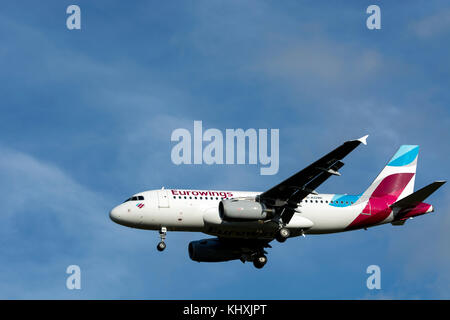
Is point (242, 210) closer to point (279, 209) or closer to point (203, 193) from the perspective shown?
point (279, 209)

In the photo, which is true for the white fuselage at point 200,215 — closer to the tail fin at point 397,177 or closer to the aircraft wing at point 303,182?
the aircraft wing at point 303,182

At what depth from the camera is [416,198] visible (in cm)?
5756

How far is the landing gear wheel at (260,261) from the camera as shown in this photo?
2408 inches

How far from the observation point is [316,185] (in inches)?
2121

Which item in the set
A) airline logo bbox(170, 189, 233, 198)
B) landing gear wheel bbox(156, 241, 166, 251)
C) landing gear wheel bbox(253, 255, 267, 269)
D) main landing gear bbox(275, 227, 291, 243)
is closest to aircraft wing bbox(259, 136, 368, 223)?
main landing gear bbox(275, 227, 291, 243)

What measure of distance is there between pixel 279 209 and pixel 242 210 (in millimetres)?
2952

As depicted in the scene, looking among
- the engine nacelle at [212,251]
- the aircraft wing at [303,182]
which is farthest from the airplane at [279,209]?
the engine nacelle at [212,251]

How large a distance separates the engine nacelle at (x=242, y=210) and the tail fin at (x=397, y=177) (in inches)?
366

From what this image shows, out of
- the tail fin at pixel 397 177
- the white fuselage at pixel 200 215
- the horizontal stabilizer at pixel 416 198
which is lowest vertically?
the white fuselage at pixel 200 215

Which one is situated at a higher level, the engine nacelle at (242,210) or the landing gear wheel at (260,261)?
the engine nacelle at (242,210)

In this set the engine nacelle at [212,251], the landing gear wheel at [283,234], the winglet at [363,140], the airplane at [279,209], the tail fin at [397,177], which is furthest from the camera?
the engine nacelle at [212,251]
